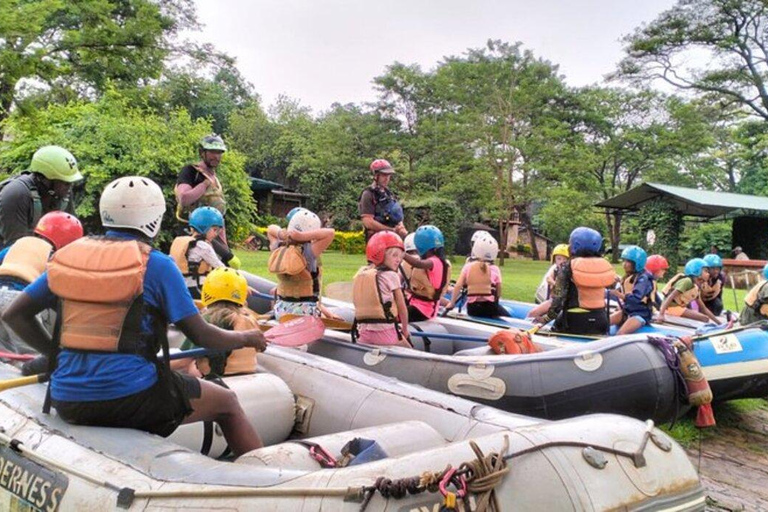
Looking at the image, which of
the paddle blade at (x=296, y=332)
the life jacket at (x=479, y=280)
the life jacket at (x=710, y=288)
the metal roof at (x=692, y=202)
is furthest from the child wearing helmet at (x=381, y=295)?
the metal roof at (x=692, y=202)

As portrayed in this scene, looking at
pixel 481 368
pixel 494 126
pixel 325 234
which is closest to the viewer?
pixel 481 368

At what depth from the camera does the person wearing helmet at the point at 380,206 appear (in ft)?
24.7

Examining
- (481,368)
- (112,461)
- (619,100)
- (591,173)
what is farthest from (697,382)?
(619,100)

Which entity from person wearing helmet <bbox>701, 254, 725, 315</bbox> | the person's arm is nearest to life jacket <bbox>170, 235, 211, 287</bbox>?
the person's arm

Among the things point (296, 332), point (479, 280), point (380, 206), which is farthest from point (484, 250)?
point (296, 332)

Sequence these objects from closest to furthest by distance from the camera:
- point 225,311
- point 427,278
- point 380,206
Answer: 1. point 225,311
2. point 427,278
3. point 380,206

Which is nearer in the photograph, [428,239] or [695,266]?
[428,239]

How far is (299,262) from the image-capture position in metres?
5.93

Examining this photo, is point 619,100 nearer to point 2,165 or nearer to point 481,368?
point 2,165

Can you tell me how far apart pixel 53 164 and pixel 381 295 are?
2.71m

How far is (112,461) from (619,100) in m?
32.0

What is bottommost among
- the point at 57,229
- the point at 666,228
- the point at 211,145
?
the point at 57,229

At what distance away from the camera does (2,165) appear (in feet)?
43.0

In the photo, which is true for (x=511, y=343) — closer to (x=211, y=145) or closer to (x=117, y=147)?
(x=211, y=145)
